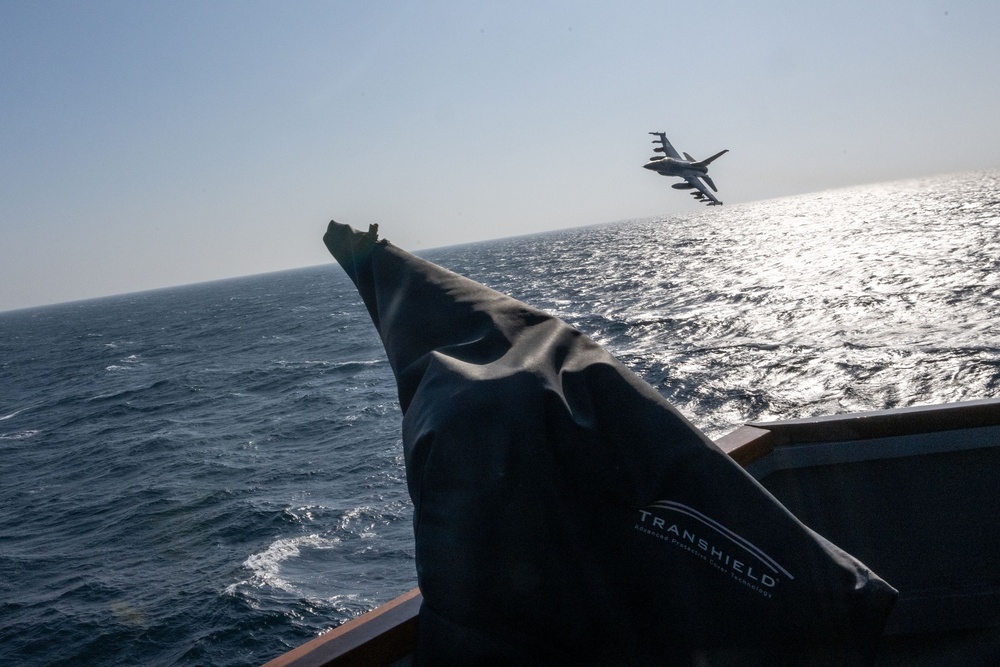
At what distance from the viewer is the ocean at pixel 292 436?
11.9 metres

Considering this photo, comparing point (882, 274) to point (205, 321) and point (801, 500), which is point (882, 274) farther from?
point (205, 321)

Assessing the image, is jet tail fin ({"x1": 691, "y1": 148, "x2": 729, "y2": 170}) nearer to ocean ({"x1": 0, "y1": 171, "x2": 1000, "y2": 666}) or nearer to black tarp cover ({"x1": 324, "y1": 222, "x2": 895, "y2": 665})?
ocean ({"x1": 0, "y1": 171, "x2": 1000, "y2": 666})

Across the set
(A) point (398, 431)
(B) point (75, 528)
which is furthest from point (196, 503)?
(A) point (398, 431)

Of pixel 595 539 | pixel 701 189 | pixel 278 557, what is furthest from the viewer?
pixel 701 189

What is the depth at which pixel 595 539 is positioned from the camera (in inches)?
60.0

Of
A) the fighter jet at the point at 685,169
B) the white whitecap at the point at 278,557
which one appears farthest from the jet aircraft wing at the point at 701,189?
the white whitecap at the point at 278,557

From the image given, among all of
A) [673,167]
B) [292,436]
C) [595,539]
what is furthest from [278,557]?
[673,167]

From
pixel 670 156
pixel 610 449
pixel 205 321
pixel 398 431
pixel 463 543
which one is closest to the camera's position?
pixel 463 543

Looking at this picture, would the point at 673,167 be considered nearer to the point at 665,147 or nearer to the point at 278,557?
the point at 665,147

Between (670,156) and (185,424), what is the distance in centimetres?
2075

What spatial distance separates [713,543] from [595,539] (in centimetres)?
28

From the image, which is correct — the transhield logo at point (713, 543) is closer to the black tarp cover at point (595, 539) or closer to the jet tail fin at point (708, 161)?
the black tarp cover at point (595, 539)

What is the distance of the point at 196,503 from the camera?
1736 centimetres

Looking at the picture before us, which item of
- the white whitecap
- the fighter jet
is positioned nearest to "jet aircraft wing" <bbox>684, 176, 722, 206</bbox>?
the fighter jet
